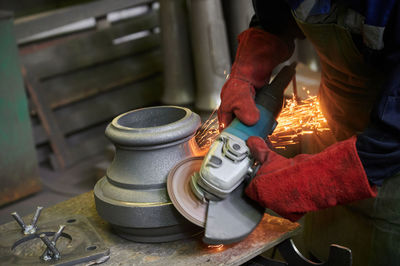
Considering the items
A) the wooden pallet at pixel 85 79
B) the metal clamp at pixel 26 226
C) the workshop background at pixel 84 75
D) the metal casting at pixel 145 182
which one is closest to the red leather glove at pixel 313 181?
the metal casting at pixel 145 182

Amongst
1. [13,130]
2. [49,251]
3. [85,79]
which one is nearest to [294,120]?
[49,251]

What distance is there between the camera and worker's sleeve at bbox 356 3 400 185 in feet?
4.39

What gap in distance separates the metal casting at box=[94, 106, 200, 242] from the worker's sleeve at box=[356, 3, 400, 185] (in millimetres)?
531

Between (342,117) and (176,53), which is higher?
(342,117)

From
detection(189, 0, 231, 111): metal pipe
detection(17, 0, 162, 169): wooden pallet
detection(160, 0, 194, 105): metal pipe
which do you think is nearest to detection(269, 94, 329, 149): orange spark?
detection(189, 0, 231, 111): metal pipe

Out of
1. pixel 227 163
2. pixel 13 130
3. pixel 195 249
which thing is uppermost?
pixel 227 163

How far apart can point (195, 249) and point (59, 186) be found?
2.81m

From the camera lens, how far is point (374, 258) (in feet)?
5.47

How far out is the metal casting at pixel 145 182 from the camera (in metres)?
1.53

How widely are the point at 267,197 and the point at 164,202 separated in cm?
32

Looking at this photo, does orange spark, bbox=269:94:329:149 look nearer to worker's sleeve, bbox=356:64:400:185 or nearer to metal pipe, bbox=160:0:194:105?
worker's sleeve, bbox=356:64:400:185

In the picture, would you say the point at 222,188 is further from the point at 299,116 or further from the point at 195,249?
the point at 299,116

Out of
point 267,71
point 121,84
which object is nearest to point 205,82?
point 121,84

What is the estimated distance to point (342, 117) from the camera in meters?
1.73
